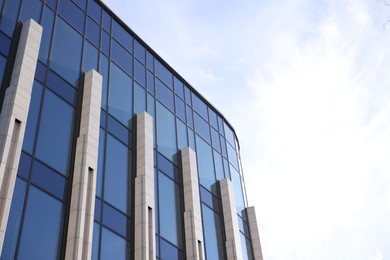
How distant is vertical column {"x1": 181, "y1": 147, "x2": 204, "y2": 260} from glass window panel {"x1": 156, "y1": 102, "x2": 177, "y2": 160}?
1.00 m

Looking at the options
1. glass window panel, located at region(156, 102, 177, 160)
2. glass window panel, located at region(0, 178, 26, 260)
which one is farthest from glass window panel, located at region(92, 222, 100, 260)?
glass window panel, located at region(156, 102, 177, 160)

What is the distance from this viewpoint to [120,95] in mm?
26547

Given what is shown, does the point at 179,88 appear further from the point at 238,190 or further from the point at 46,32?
the point at 46,32

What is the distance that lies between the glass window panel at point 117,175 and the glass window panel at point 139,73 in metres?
6.06

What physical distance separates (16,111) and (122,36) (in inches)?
525

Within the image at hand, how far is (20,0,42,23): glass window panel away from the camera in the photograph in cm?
2209

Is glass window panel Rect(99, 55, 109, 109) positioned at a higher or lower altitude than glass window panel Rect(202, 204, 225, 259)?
higher

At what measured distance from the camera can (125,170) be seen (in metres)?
24.0

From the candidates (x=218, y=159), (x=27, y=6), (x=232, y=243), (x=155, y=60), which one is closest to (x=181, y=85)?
(x=155, y=60)

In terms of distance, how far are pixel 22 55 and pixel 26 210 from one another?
6.65 metres

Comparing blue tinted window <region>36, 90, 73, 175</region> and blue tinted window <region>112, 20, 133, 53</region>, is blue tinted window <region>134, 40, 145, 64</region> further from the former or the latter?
blue tinted window <region>36, 90, 73, 175</region>

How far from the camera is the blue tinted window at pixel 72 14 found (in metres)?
25.1

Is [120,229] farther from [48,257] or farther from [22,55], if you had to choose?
[22,55]

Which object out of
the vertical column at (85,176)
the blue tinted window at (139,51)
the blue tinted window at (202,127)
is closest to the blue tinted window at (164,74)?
the blue tinted window at (139,51)
